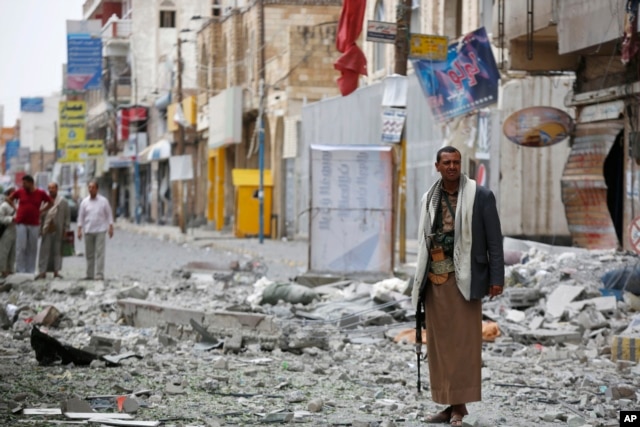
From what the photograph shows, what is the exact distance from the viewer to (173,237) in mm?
47719

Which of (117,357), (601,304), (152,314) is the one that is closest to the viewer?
(117,357)

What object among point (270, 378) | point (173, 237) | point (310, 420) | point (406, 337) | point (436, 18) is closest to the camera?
point (310, 420)

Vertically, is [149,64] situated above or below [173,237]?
above

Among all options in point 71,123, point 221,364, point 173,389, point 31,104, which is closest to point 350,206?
point 221,364

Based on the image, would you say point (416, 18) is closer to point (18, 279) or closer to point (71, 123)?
point (18, 279)

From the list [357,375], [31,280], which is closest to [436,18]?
[31,280]

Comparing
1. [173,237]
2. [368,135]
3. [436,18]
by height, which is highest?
[436,18]

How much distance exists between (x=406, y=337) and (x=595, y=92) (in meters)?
8.61

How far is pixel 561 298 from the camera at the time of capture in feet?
51.9

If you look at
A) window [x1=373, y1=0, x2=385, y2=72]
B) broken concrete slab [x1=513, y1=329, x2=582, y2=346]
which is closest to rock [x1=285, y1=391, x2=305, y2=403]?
broken concrete slab [x1=513, y1=329, x2=582, y2=346]

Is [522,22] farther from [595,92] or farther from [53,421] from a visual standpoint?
[53,421]

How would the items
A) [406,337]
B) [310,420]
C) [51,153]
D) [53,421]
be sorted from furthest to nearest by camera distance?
1. [51,153]
2. [406,337]
3. [310,420]
4. [53,421]

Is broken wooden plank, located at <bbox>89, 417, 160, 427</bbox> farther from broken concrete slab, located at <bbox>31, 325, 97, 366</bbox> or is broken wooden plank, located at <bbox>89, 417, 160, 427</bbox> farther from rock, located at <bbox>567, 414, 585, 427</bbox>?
broken concrete slab, located at <bbox>31, 325, 97, 366</bbox>

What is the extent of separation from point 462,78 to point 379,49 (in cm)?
1376
